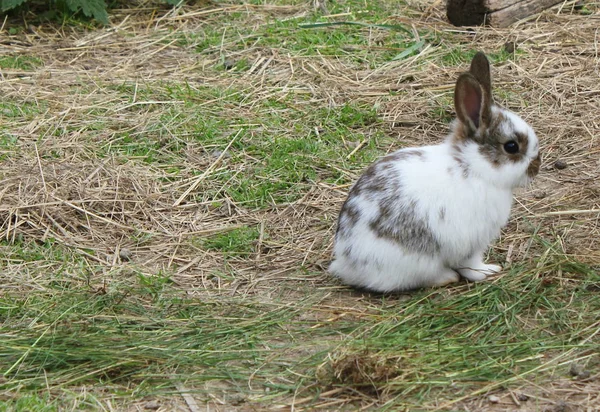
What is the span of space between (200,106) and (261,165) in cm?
90

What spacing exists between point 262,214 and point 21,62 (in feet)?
9.58

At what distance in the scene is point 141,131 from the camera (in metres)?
6.41

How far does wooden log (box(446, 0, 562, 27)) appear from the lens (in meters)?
7.64

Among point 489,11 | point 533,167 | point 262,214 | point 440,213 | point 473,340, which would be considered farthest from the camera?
point 489,11

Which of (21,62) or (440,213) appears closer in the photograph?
(440,213)

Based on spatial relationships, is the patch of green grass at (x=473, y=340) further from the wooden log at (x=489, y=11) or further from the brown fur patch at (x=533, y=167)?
the wooden log at (x=489, y=11)

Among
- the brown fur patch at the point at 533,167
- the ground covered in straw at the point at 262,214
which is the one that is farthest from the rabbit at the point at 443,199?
the ground covered in straw at the point at 262,214

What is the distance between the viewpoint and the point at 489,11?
7.65m

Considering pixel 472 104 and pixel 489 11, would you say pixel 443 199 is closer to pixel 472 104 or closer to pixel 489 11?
pixel 472 104

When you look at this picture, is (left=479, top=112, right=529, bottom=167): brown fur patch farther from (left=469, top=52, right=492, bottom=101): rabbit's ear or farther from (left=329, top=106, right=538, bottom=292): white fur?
(left=469, top=52, right=492, bottom=101): rabbit's ear

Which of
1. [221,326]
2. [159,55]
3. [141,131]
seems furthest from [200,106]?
[221,326]

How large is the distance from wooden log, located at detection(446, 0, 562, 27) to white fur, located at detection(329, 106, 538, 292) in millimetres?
3204

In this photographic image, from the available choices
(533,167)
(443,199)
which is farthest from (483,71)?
(443,199)

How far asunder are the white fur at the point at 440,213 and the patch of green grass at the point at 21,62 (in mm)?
3732
